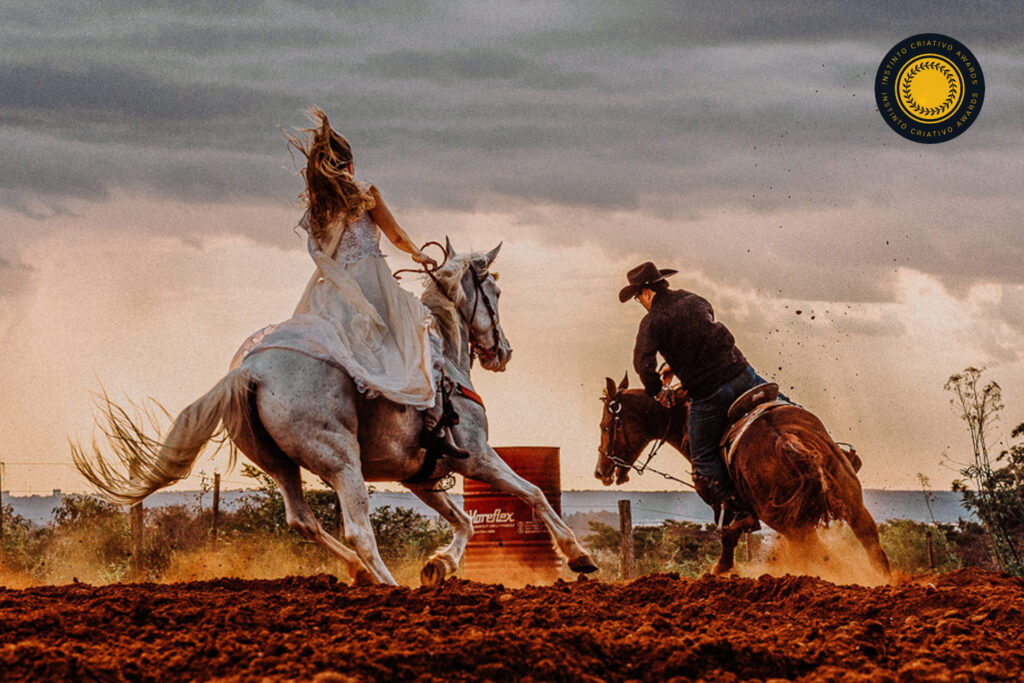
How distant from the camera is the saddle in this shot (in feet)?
29.9

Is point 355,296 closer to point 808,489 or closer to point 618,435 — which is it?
point 618,435

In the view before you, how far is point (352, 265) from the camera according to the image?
7918 millimetres

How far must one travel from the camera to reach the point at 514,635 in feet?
15.4

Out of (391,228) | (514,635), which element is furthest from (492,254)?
(514,635)

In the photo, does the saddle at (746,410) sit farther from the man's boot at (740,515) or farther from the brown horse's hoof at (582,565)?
the brown horse's hoof at (582,565)

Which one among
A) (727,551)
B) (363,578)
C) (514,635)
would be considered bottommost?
(514,635)

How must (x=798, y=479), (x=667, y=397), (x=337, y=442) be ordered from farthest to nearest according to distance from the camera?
1. (x=667, y=397)
2. (x=798, y=479)
3. (x=337, y=442)

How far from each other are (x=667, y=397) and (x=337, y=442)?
11.3 ft

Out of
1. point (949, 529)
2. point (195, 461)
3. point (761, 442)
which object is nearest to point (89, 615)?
point (195, 461)

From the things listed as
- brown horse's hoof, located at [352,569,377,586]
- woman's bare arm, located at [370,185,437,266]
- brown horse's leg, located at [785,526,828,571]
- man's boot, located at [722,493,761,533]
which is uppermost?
woman's bare arm, located at [370,185,437,266]

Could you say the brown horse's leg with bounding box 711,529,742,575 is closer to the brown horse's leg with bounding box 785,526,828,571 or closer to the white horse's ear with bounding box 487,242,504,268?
the brown horse's leg with bounding box 785,526,828,571

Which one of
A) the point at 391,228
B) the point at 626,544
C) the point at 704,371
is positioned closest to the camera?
the point at 391,228

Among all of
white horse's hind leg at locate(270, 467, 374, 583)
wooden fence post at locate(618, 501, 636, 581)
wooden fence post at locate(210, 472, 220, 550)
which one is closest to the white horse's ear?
white horse's hind leg at locate(270, 467, 374, 583)

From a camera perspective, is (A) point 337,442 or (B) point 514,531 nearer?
(A) point 337,442
